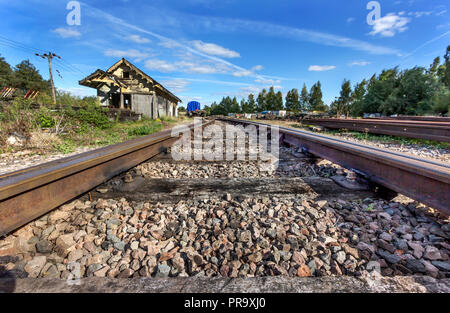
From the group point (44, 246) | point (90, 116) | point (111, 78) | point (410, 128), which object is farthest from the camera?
point (111, 78)

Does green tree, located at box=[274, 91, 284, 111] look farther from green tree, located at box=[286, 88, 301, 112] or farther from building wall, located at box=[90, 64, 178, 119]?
building wall, located at box=[90, 64, 178, 119]

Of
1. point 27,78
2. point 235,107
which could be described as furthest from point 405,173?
point 27,78

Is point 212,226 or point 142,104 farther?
point 142,104

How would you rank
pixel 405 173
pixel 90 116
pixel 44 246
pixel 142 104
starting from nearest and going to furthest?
pixel 44 246 < pixel 405 173 < pixel 90 116 < pixel 142 104

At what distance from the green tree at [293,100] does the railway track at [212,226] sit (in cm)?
7511

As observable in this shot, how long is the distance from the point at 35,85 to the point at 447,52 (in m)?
101

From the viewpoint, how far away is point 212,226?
1.62 m

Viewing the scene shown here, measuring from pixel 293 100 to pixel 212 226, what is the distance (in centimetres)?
7718

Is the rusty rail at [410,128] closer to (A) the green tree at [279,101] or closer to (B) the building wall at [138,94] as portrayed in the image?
(B) the building wall at [138,94]

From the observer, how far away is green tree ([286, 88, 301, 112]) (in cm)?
7169

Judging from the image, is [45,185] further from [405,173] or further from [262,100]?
[262,100]

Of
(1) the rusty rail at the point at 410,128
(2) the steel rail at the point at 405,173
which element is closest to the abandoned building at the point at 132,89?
(1) the rusty rail at the point at 410,128
